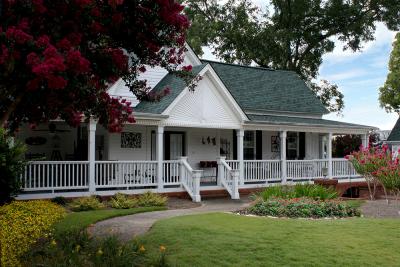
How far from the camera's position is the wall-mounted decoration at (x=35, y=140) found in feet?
→ 65.6

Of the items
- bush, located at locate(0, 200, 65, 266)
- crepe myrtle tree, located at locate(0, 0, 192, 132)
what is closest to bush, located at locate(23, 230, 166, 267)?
bush, located at locate(0, 200, 65, 266)

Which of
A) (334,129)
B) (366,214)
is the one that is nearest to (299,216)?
(366,214)

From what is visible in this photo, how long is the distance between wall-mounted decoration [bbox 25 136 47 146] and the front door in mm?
5292

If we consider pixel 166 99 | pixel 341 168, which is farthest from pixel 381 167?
pixel 341 168

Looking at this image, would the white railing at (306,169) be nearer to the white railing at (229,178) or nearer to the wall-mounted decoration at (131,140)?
the white railing at (229,178)

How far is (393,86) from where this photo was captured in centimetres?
5109

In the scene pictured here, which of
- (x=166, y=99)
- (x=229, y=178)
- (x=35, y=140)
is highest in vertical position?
(x=166, y=99)

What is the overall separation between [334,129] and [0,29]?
2051cm

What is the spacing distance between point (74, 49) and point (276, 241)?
17.2 ft

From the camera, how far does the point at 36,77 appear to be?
7.27m

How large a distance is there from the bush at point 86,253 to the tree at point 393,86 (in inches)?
1829

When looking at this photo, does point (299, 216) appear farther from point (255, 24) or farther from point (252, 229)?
point (255, 24)

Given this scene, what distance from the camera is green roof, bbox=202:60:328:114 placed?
26569mm

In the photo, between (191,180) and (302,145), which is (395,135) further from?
(191,180)
